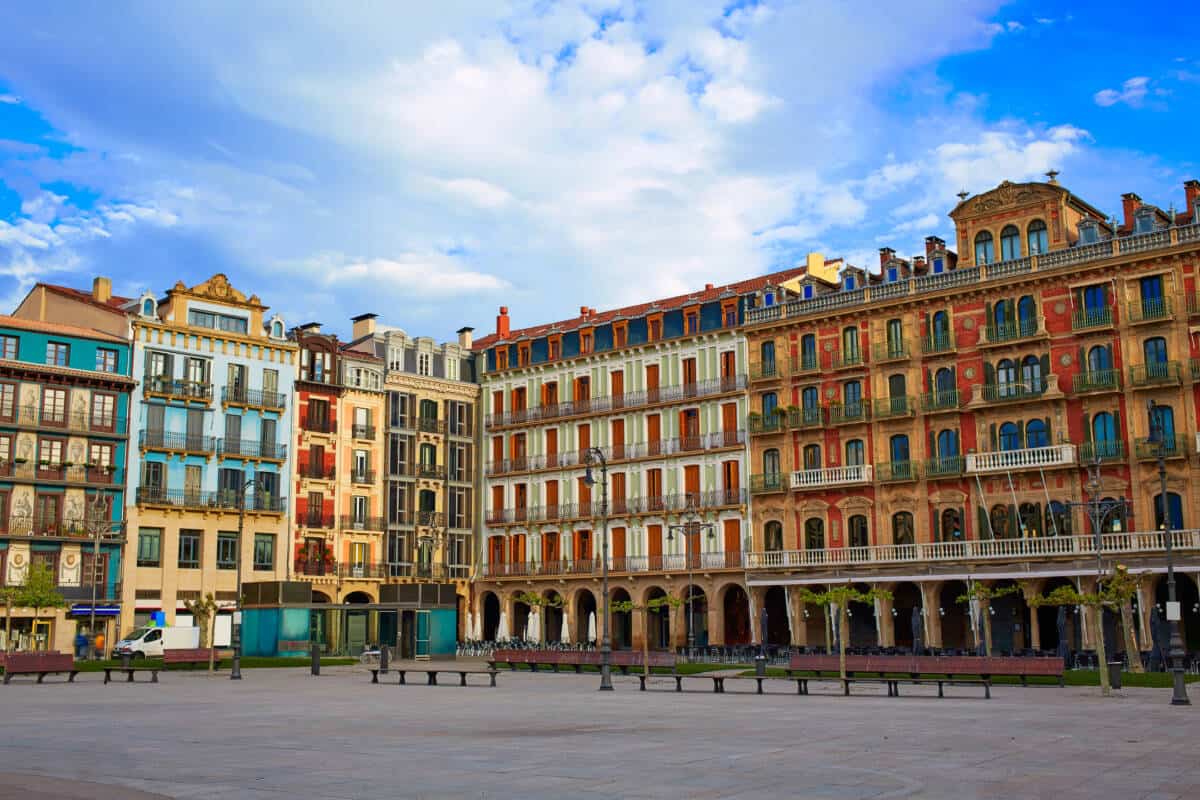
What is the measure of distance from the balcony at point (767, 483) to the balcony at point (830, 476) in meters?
0.91

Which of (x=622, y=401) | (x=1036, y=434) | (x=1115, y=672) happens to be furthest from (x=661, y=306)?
(x=1115, y=672)

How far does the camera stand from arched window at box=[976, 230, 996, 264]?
181 ft

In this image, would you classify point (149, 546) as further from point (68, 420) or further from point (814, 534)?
point (814, 534)

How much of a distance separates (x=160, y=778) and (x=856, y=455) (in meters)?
48.2

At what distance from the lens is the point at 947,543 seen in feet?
177

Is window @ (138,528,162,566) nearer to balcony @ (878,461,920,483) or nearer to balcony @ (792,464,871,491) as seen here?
balcony @ (792,464,871,491)

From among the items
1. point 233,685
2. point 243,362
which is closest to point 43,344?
point 243,362

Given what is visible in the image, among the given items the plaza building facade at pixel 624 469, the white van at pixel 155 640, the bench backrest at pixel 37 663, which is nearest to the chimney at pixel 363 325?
the plaza building facade at pixel 624 469

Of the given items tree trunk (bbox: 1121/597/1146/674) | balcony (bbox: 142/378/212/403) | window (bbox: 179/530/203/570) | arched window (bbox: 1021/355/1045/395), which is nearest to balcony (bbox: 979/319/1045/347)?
arched window (bbox: 1021/355/1045/395)

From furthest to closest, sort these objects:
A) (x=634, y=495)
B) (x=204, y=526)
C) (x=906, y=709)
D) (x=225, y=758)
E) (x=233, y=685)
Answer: (x=634, y=495)
(x=204, y=526)
(x=233, y=685)
(x=906, y=709)
(x=225, y=758)

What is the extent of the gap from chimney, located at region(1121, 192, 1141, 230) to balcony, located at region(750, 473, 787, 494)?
1920 centimetres

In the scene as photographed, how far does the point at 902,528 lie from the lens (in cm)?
5669

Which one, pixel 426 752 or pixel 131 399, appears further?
pixel 131 399

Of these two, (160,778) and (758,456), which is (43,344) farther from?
(160,778)
